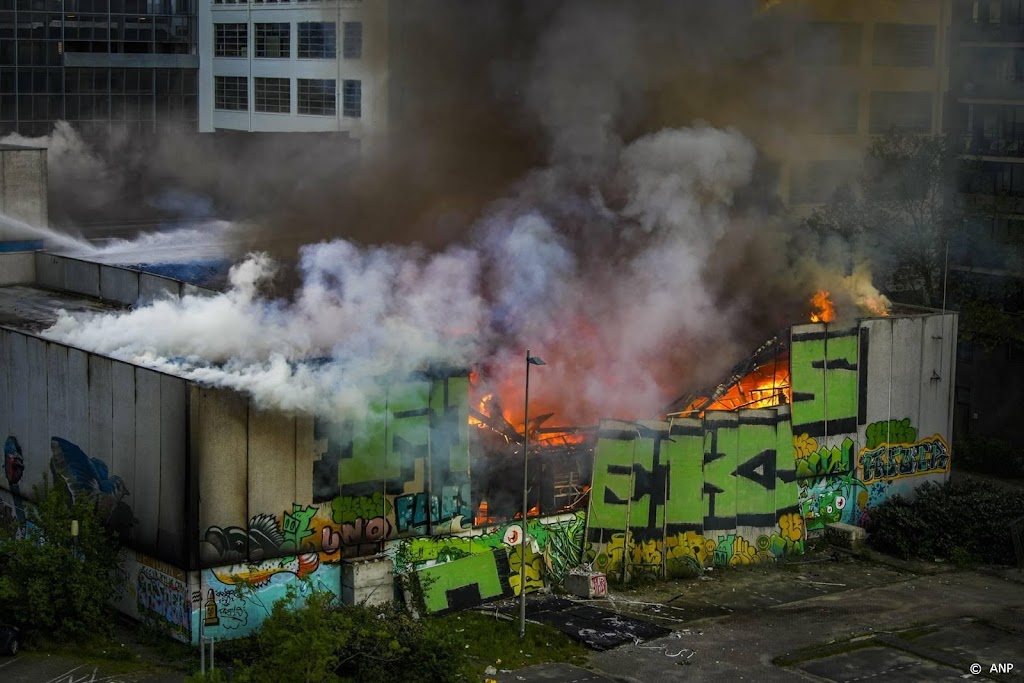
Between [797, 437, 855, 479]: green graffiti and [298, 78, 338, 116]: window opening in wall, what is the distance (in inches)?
1585

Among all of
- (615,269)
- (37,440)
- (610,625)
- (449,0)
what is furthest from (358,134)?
(610,625)

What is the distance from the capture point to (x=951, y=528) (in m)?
47.3

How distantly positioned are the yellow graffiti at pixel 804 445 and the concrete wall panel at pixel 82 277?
23502 mm

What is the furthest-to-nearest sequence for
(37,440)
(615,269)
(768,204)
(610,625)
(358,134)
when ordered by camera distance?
1. (358,134)
2. (768,204)
3. (615,269)
4. (37,440)
5. (610,625)

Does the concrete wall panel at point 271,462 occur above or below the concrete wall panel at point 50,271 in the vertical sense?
below

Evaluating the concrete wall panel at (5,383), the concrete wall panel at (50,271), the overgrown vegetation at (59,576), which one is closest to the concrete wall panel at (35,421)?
the concrete wall panel at (5,383)

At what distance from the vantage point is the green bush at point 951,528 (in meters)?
46.9

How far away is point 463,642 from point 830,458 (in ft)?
55.5

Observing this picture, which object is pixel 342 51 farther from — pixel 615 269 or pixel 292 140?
pixel 615 269

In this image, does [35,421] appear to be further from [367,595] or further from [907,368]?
[907,368]

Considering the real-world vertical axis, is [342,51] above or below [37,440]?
above

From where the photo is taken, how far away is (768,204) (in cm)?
5234

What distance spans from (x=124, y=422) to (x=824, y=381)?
21.3 metres

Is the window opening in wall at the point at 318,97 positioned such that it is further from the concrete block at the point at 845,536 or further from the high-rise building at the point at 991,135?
the concrete block at the point at 845,536
